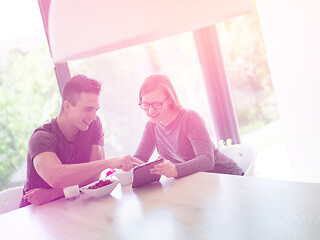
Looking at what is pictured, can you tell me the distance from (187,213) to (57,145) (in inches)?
45.7

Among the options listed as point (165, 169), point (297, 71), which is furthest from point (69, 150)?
point (297, 71)

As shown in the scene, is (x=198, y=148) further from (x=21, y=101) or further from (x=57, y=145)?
(x=21, y=101)

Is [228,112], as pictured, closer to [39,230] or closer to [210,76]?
[210,76]

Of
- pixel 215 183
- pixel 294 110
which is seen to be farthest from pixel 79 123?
pixel 294 110

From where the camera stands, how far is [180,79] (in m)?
4.07

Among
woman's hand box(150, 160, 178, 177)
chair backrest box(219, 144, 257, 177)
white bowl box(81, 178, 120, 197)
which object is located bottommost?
chair backrest box(219, 144, 257, 177)

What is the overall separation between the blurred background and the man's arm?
114 cm

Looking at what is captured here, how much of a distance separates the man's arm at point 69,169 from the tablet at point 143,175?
0.51 feet

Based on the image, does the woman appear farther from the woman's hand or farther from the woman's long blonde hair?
the woman's hand

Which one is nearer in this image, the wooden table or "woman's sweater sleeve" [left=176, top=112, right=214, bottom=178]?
the wooden table

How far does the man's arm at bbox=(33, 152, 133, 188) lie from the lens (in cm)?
201

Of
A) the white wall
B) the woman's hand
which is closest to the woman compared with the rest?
the woman's hand

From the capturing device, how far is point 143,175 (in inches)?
74.3

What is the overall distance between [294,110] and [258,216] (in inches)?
82.6
